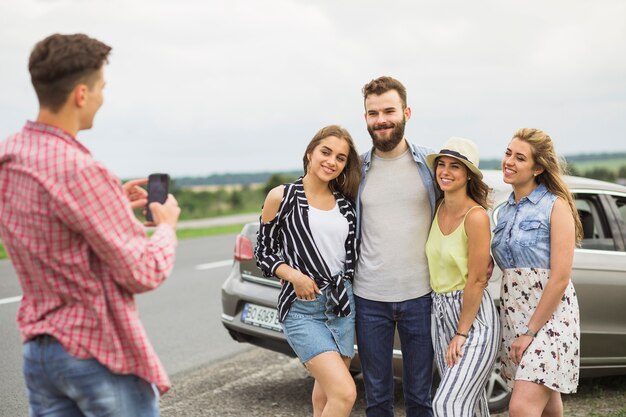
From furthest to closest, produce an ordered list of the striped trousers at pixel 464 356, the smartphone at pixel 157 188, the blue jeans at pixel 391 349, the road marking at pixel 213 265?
the road marking at pixel 213 265
the blue jeans at pixel 391 349
the striped trousers at pixel 464 356
the smartphone at pixel 157 188

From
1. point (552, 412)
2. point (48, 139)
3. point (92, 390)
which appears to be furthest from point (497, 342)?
point (48, 139)

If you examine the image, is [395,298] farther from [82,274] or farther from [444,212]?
[82,274]

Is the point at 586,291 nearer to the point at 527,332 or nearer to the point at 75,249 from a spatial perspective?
the point at 527,332

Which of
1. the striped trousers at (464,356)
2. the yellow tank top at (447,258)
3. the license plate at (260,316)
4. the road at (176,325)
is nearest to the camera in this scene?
the striped trousers at (464,356)

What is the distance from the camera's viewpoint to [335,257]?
383 cm

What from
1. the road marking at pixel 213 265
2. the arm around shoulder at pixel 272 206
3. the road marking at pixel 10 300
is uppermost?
the arm around shoulder at pixel 272 206

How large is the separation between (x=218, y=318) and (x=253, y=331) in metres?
3.49

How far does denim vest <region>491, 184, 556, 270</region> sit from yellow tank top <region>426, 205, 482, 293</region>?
26cm

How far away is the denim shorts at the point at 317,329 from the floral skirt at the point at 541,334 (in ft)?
2.69

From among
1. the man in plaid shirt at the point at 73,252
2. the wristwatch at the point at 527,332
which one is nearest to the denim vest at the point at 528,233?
the wristwatch at the point at 527,332

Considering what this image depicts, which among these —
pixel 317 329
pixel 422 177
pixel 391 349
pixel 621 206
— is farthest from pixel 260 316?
pixel 621 206

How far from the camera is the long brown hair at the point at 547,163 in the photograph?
375cm

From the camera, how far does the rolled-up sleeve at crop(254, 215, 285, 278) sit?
152 inches

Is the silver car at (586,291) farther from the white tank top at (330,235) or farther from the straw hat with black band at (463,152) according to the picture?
the straw hat with black band at (463,152)
